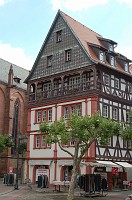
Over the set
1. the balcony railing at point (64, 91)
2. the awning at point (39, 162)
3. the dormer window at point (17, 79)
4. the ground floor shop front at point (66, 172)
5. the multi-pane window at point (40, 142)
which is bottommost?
the ground floor shop front at point (66, 172)

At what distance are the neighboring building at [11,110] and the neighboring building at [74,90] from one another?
48.6 ft

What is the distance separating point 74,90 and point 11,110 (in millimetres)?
22657

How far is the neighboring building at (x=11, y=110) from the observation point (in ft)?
175

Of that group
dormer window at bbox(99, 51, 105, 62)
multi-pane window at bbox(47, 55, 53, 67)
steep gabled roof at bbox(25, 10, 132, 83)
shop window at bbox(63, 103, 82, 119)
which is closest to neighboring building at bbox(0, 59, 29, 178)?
steep gabled roof at bbox(25, 10, 132, 83)

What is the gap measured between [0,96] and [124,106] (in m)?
25.3

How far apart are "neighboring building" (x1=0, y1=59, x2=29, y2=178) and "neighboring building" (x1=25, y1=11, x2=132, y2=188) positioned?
1483 cm

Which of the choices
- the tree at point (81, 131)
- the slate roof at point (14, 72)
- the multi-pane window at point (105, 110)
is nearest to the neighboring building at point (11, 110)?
the slate roof at point (14, 72)

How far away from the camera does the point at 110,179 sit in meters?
34.3

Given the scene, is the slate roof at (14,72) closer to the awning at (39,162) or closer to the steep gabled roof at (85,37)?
the steep gabled roof at (85,37)

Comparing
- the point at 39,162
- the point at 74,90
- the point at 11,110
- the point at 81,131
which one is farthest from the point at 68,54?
the point at 11,110

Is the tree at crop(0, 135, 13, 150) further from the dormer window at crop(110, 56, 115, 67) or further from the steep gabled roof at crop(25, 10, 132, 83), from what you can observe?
the dormer window at crop(110, 56, 115, 67)

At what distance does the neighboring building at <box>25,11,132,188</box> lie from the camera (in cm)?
3434

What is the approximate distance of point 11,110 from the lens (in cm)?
5612

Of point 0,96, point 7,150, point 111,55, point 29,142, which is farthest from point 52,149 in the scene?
point 0,96
